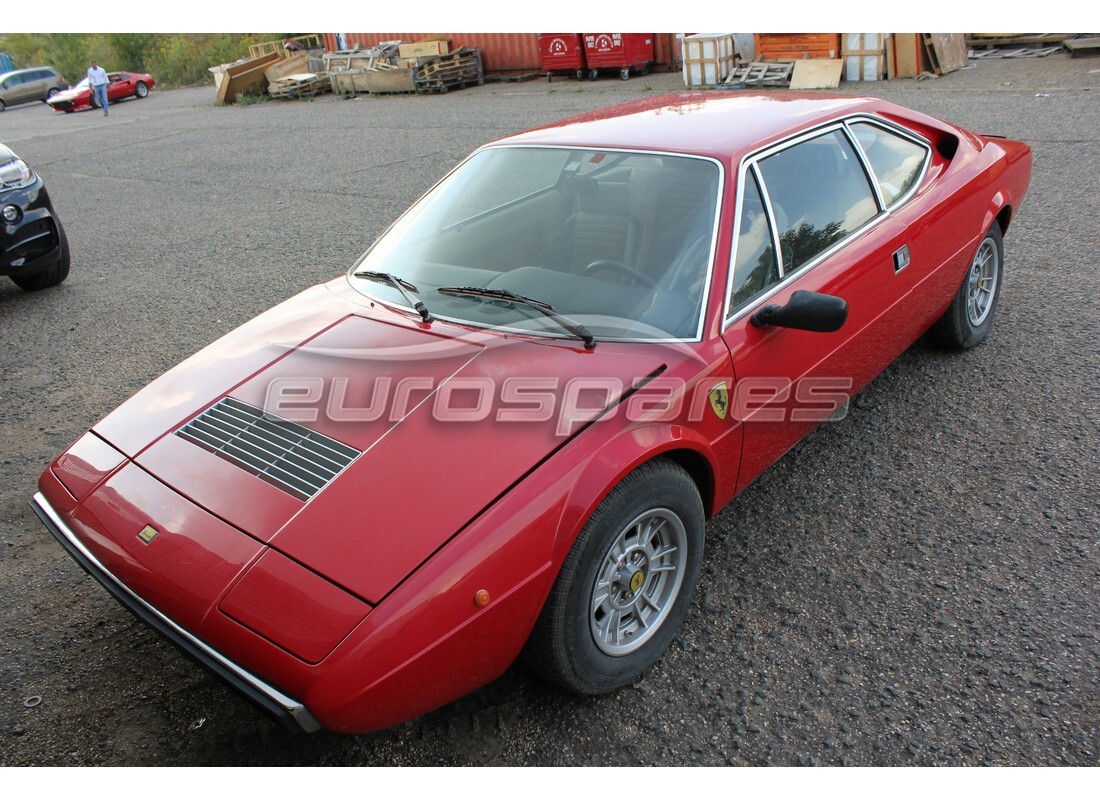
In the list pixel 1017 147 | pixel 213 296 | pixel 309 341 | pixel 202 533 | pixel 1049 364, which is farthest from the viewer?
pixel 213 296

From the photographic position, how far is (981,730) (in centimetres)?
215

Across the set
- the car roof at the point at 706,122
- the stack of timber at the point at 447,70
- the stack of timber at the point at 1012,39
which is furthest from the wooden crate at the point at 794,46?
the car roof at the point at 706,122

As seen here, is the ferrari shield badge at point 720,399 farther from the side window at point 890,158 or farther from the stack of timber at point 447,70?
the stack of timber at point 447,70

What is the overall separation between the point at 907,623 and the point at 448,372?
5.47 feet

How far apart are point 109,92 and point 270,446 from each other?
3064cm

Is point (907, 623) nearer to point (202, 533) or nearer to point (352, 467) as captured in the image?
point (352, 467)

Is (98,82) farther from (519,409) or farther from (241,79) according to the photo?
(519,409)

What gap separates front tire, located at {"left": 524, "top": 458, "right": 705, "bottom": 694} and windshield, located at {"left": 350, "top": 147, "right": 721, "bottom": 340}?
0.54 m

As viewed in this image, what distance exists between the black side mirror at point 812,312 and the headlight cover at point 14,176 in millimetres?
6178

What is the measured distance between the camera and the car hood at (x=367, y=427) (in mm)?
2004

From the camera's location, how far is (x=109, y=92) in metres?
27.2

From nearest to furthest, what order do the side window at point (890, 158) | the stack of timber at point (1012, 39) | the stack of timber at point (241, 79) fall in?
the side window at point (890, 158), the stack of timber at point (1012, 39), the stack of timber at point (241, 79)

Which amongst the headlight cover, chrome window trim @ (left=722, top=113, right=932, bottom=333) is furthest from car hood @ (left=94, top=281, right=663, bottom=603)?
the headlight cover

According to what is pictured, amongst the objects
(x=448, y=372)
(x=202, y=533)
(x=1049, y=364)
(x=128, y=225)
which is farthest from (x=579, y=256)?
(x=128, y=225)
